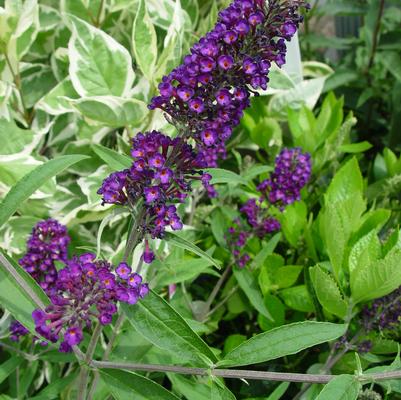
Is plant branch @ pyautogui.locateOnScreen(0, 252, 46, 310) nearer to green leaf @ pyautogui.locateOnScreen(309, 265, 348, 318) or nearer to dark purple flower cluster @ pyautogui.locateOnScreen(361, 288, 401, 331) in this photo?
→ green leaf @ pyautogui.locateOnScreen(309, 265, 348, 318)

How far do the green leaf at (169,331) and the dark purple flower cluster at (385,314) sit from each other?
474 millimetres

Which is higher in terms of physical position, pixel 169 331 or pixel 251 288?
pixel 169 331

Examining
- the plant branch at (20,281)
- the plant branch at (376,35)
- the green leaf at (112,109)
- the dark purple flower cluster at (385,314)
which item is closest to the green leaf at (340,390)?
the dark purple flower cluster at (385,314)

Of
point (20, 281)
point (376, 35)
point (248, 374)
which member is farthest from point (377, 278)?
point (376, 35)

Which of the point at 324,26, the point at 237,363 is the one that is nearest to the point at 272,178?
the point at 237,363

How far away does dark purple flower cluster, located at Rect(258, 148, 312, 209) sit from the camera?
128 centimetres

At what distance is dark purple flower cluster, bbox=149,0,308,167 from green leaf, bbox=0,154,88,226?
176mm

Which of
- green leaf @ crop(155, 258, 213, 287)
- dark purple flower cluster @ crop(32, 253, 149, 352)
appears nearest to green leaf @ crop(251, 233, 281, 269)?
green leaf @ crop(155, 258, 213, 287)

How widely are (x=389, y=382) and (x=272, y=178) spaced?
56 centimetres

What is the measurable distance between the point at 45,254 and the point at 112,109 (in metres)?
0.47

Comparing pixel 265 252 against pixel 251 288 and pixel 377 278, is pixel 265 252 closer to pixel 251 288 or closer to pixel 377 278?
pixel 251 288

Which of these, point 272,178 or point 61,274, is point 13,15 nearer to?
point 272,178

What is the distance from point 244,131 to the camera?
1.78m

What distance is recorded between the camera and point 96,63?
4.81ft
